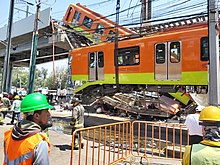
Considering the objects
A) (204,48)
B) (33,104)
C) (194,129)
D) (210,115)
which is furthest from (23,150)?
(204,48)

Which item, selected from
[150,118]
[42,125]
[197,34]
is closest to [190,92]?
[197,34]

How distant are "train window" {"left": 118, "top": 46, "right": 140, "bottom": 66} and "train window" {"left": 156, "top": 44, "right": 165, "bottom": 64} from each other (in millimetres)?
1070

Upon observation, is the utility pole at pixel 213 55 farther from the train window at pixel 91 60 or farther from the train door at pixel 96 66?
the train window at pixel 91 60

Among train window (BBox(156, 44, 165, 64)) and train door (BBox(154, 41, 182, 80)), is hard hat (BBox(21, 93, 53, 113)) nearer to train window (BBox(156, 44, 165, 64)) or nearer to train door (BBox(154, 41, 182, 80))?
train door (BBox(154, 41, 182, 80))

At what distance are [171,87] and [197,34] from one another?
8.41 feet

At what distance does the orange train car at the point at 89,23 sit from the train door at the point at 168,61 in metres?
5.48

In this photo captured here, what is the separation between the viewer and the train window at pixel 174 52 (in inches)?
404

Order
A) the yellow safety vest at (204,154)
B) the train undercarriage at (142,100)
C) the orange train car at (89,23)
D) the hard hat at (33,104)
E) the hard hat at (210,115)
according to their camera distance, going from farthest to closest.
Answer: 1. the orange train car at (89,23)
2. the train undercarriage at (142,100)
3. the hard hat at (33,104)
4. the hard hat at (210,115)
5. the yellow safety vest at (204,154)

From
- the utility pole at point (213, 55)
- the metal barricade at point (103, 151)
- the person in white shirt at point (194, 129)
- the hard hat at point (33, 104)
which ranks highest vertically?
the utility pole at point (213, 55)

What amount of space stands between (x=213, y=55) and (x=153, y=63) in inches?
187

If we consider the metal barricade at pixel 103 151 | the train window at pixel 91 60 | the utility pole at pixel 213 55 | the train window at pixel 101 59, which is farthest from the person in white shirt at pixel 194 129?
the train window at pixel 91 60

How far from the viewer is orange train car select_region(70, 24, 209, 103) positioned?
383 inches

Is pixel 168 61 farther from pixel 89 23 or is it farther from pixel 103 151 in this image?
pixel 89 23

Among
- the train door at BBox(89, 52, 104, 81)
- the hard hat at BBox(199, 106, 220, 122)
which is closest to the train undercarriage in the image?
the train door at BBox(89, 52, 104, 81)
